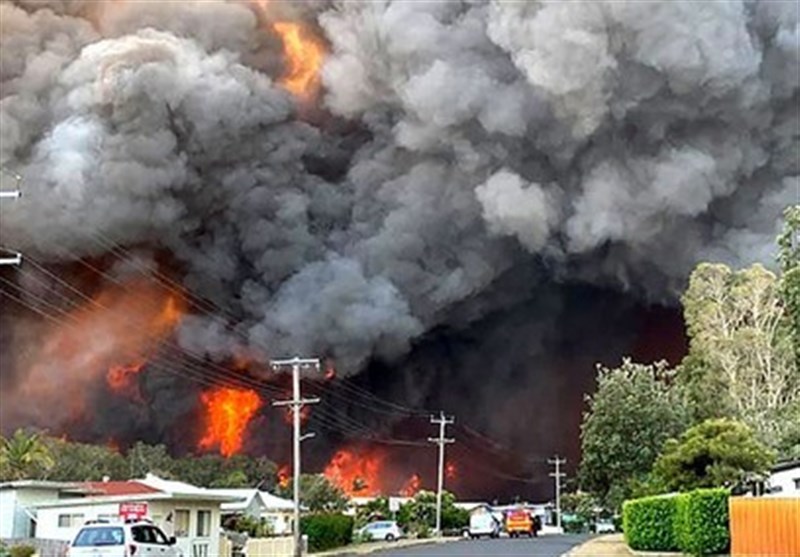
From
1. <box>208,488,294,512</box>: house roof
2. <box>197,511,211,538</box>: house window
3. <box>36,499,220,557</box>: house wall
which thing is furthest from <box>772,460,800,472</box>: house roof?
<box>208,488,294,512</box>: house roof

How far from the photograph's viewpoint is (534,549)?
1720 inches

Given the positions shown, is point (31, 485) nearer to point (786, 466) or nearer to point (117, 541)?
point (117, 541)

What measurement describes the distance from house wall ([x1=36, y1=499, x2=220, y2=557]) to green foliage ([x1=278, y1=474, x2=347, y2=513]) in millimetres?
26909

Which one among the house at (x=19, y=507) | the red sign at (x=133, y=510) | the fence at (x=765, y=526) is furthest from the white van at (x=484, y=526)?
the fence at (x=765, y=526)

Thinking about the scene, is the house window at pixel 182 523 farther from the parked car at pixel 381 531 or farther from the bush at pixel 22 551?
the parked car at pixel 381 531

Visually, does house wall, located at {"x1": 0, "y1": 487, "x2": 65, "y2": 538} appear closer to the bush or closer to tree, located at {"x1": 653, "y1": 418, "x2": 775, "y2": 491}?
the bush

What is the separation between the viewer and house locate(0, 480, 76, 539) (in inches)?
1850

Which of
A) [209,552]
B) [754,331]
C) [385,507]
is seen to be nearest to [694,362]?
[754,331]

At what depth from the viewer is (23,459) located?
64812mm

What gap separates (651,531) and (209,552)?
61.2 feet

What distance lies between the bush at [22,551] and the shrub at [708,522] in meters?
19.9

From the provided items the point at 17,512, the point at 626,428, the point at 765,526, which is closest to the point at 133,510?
the point at 17,512

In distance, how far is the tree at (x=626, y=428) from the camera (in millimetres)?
55031

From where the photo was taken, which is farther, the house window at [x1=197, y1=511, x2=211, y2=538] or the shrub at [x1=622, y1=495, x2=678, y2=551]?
the house window at [x1=197, y1=511, x2=211, y2=538]
